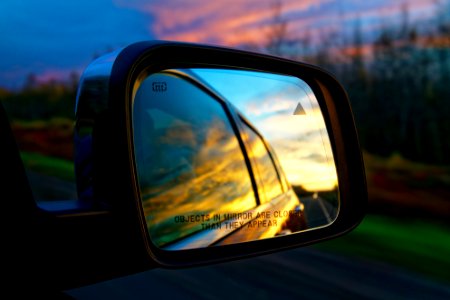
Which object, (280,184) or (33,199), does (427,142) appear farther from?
(33,199)

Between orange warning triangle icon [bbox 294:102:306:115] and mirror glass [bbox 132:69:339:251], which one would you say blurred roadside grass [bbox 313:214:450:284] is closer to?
mirror glass [bbox 132:69:339:251]

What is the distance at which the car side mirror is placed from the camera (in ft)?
4.42

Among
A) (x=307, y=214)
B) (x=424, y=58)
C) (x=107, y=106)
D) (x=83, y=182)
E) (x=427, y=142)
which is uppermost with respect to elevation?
(x=107, y=106)

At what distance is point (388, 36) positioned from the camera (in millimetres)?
19719

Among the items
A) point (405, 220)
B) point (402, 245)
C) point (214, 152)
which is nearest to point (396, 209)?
point (405, 220)

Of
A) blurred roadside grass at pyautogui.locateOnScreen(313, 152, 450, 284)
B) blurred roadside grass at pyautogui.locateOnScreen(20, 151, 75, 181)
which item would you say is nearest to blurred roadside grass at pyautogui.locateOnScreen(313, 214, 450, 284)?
blurred roadside grass at pyautogui.locateOnScreen(313, 152, 450, 284)

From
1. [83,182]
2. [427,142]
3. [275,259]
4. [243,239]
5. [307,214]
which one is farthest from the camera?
[427,142]

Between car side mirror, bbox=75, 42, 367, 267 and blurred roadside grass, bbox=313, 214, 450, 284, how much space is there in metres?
4.53

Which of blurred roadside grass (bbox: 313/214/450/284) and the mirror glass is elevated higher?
the mirror glass

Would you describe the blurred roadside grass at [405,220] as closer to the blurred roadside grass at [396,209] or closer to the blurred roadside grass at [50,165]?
the blurred roadside grass at [396,209]

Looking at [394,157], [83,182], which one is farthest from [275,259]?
[394,157]

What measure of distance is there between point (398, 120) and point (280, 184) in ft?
71.1

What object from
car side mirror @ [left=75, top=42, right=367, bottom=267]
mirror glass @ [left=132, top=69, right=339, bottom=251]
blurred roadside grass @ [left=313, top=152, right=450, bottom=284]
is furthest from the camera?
blurred roadside grass @ [left=313, top=152, right=450, bottom=284]

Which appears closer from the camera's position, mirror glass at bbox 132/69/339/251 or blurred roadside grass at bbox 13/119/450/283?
mirror glass at bbox 132/69/339/251
